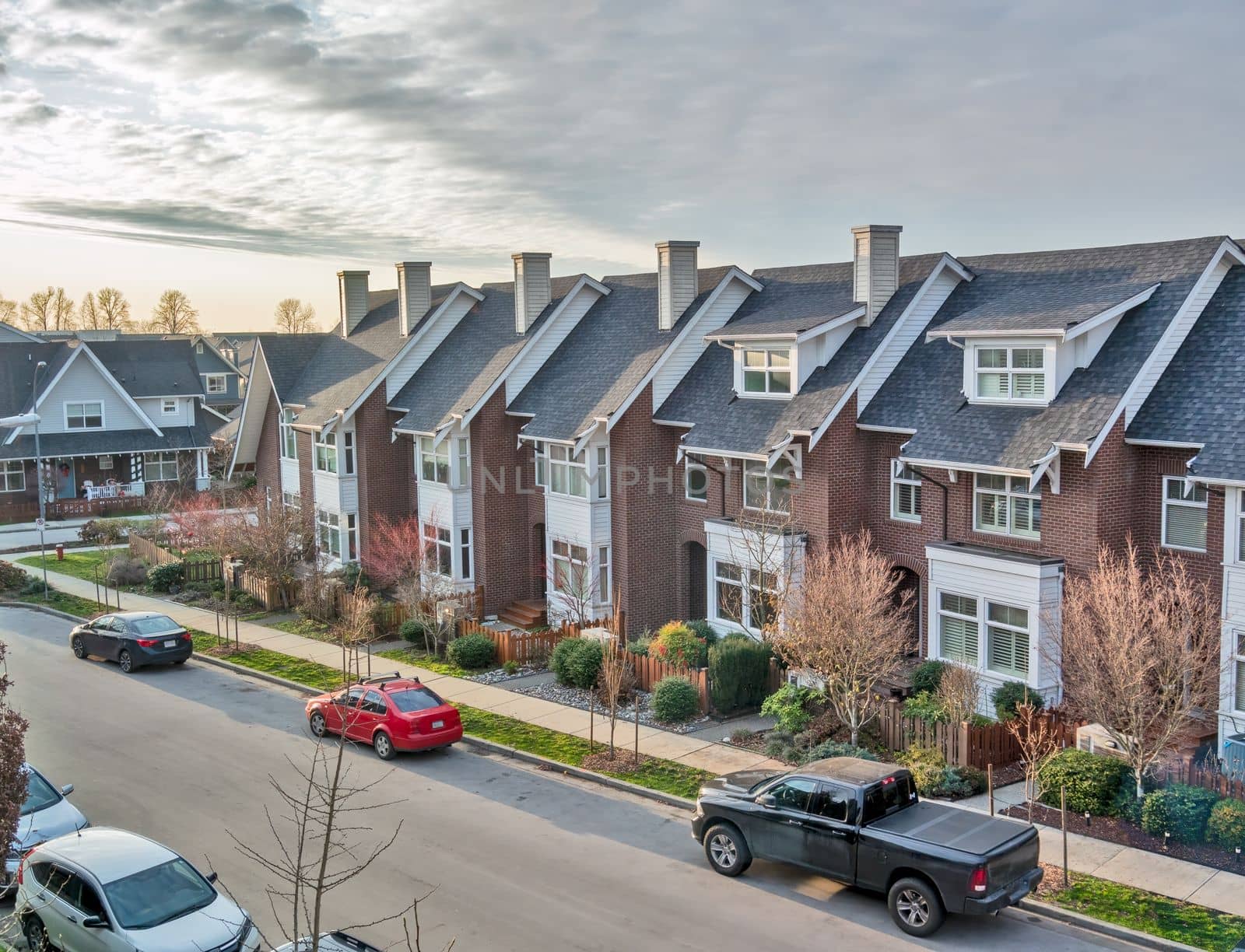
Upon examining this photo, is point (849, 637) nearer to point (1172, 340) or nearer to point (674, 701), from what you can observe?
point (674, 701)

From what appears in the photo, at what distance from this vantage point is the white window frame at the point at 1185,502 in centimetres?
2098

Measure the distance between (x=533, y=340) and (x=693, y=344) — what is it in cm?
544

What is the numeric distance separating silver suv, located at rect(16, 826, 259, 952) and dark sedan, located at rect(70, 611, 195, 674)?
15308 millimetres

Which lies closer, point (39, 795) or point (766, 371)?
point (39, 795)

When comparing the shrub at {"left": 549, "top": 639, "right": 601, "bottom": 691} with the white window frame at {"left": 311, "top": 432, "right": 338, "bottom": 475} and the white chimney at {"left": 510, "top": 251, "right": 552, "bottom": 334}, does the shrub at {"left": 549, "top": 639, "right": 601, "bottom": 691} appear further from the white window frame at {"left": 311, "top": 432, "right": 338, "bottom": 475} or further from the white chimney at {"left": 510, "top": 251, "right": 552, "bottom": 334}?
the white window frame at {"left": 311, "top": 432, "right": 338, "bottom": 475}

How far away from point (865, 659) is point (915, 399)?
7.41 m

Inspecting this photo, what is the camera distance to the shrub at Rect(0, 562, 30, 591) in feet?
130

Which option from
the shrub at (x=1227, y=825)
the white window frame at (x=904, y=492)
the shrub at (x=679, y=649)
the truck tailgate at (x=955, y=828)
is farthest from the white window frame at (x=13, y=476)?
the shrub at (x=1227, y=825)

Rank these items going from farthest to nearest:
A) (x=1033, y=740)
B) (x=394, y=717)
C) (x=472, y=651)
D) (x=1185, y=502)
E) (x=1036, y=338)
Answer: (x=472, y=651), (x=1036, y=338), (x=394, y=717), (x=1185, y=502), (x=1033, y=740)

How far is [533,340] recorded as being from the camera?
3422 centimetres

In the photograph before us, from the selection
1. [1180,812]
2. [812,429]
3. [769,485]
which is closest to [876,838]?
[1180,812]

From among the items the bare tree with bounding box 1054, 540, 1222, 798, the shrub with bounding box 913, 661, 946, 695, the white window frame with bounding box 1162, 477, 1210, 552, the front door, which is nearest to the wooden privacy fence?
the bare tree with bounding box 1054, 540, 1222, 798

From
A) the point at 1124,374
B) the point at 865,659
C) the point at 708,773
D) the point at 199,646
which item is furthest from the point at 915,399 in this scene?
the point at 199,646

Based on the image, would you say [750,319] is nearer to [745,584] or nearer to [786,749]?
[745,584]
